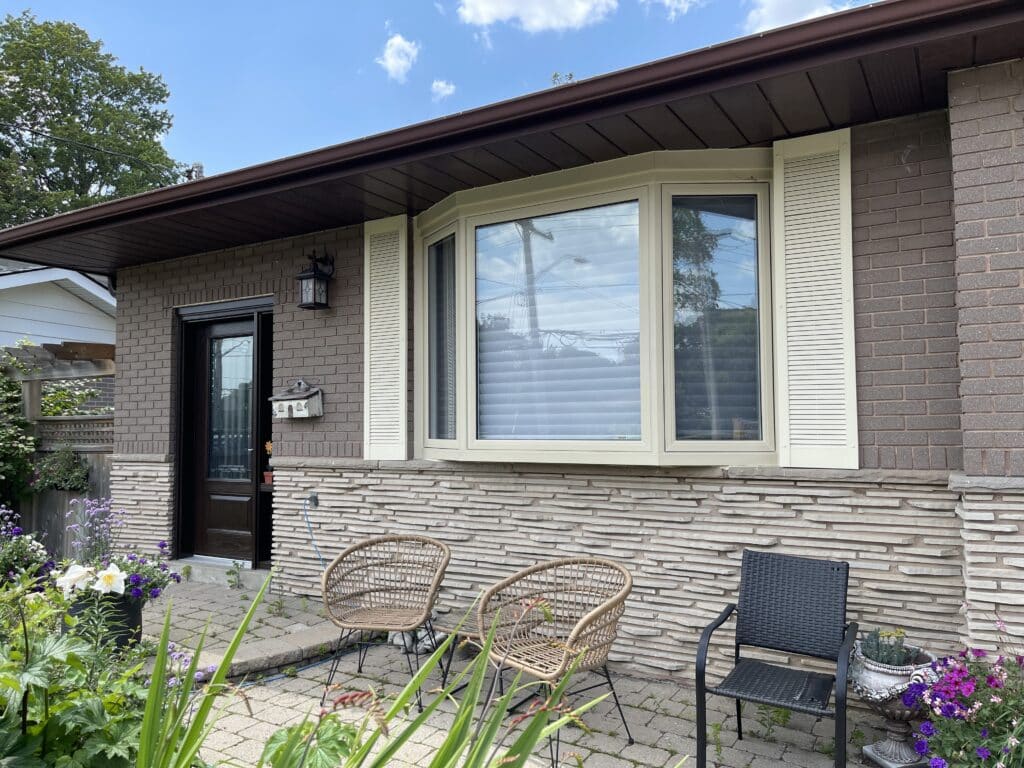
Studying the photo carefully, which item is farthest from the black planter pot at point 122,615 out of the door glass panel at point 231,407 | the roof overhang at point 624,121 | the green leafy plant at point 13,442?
the green leafy plant at point 13,442

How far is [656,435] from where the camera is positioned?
3.58 m

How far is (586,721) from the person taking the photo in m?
3.15

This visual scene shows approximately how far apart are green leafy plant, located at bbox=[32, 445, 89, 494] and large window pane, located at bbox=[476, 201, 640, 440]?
14.0 ft

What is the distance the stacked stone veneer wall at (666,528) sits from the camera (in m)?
3.12

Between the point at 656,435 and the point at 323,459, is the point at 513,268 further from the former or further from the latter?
the point at 323,459

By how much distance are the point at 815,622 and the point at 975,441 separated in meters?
0.93

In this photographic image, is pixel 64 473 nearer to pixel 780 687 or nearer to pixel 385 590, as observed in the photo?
pixel 385 590

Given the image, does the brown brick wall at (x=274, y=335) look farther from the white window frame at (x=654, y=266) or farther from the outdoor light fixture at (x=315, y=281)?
the white window frame at (x=654, y=266)

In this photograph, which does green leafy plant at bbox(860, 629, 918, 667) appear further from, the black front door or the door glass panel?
the door glass panel

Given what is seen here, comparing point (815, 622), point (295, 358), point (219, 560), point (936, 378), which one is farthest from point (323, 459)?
point (936, 378)

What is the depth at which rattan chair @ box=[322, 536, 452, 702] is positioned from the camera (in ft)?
11.7

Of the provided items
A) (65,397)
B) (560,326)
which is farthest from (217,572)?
(65,397)

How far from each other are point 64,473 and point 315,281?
11.0 ft

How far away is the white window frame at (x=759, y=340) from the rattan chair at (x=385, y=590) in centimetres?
135
